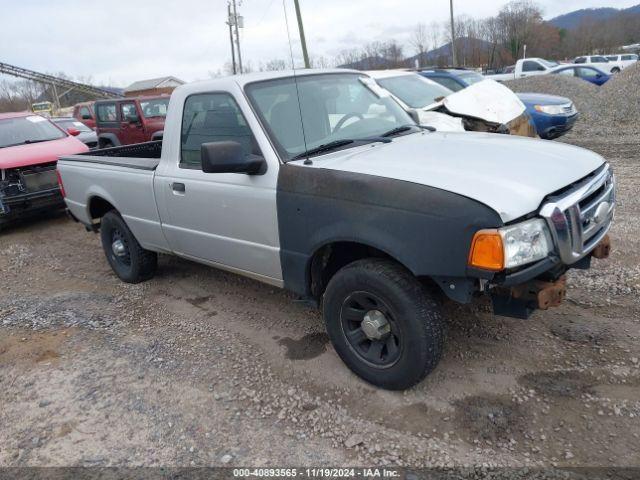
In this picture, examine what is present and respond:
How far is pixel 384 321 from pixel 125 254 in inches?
134

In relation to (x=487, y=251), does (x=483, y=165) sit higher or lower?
higher

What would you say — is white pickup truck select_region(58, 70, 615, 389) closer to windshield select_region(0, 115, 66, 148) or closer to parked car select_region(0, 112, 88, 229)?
parked car select_region(0, 112, 88, 229)

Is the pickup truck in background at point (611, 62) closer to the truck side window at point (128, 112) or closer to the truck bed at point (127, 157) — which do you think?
the truck side window at point (128, 112)

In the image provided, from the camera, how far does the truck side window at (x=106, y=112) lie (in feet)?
43.6

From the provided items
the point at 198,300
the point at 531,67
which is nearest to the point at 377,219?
the point at 198,300

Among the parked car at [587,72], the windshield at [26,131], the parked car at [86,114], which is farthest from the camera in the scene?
the parked car at [587,72]

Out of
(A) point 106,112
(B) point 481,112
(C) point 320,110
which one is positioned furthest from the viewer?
(A) point 106,112

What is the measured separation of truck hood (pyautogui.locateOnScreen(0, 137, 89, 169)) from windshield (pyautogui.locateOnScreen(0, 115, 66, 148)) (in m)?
0.26

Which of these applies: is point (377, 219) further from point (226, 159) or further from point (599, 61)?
point (599, 61)

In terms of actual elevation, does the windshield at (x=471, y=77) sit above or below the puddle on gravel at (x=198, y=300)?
above

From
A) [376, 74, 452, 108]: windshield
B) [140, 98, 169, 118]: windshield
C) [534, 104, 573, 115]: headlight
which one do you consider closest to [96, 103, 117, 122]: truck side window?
[140, 98, 169, 118]: windshield

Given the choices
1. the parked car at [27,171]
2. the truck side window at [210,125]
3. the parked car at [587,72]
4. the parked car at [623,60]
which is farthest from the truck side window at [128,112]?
the parked car at [623,60]

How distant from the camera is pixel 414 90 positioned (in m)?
8.34

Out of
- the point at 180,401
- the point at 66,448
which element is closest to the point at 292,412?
the point at 180,401
